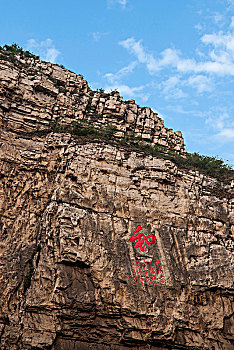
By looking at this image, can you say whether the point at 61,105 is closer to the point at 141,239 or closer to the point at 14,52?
the point at 14,52

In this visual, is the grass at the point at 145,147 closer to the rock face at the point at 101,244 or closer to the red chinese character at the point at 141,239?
the rock face at the point at 101,244

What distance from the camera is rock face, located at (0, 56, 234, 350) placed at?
39.4 ft

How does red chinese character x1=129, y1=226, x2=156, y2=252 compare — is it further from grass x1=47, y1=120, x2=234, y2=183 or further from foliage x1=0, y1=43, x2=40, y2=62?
foliage x1=0, y1=43, x2=40, y2=62

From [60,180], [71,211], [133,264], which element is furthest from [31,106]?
[133,264]

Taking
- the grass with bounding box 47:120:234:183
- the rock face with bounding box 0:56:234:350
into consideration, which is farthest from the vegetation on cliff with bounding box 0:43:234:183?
the rock face with bounding box 0:56:234:350

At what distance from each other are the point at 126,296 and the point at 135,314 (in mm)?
701

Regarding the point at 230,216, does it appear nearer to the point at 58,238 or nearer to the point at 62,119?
the point at 58,238

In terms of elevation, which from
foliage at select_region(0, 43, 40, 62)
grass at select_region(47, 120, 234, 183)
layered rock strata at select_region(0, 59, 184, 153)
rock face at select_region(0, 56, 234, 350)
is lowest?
rock face at select_region(0, 56, 234, 350)

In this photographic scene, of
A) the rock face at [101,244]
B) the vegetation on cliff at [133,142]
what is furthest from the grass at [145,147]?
the rock face at [101,244]

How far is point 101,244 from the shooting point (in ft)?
42.6

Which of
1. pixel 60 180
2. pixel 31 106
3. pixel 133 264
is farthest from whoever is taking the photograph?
pixel 31 106

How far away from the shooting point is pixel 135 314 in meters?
12.2

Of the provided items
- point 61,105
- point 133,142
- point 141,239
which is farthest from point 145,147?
point 141,239

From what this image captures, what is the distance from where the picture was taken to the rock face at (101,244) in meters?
12.0
